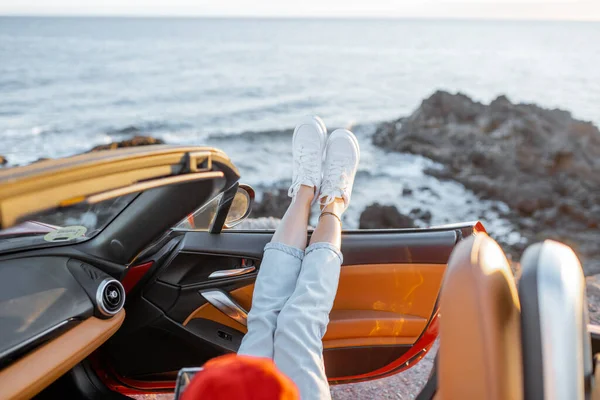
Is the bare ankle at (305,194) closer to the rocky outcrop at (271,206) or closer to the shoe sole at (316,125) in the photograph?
the shoe sole at (316,125)

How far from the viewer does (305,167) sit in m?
2.46

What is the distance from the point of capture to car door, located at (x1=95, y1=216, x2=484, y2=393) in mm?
1959

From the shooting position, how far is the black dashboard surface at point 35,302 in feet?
4.65

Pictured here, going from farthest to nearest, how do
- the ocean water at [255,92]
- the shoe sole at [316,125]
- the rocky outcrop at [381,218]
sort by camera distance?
the ocean water at [255,92] → the rocky outcrop at [381,218] → the shoe sole at [316,125]

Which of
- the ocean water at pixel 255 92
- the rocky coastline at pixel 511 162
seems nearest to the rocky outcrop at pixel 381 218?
the rocky coastline at pixel 511 162

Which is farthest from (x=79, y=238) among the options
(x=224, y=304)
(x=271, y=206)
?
(x=271, y=206)

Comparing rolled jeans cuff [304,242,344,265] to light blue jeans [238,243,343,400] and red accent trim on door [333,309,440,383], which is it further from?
red accent trim on door [333,309,440,383]

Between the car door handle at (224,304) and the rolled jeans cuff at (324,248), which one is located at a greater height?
the rolled jeans cuff at (324,248)

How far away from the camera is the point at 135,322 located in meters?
1.99

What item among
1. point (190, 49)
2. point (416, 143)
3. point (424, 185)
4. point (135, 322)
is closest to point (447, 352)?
point (135, 322)

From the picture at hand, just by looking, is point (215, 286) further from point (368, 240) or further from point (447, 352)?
point (447, 352)

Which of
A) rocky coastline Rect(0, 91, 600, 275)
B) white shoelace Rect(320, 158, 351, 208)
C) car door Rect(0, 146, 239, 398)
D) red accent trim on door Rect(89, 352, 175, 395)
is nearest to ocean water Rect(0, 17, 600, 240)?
rocky coastline Rect(0, 91, 600, 275)

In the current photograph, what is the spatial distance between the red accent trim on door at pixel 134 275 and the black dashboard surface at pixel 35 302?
240mm

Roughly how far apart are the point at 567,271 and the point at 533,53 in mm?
45724
